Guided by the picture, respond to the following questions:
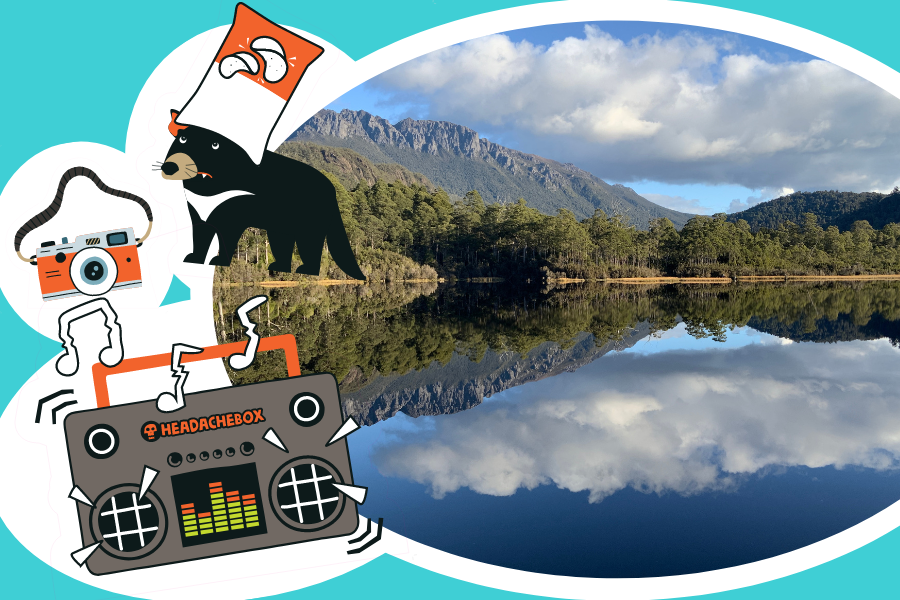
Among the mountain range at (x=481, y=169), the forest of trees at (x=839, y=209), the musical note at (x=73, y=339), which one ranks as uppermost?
the mountain range at (x=481, y=169)

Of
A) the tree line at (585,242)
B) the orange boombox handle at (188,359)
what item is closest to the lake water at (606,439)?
the orange boombox handle at (188,359)

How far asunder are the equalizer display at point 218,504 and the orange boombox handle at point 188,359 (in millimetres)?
515

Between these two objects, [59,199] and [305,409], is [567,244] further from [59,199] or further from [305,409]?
[305,409]

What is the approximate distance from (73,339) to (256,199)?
121cm

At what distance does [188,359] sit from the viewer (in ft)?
8.30

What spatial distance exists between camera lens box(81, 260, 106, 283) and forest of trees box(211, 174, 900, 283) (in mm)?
12491

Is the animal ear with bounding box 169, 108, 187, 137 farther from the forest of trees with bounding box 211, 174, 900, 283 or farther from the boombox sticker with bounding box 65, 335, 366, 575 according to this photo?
the forest of trees with bounding box 211, 174, 900, 283

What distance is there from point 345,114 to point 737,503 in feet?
169

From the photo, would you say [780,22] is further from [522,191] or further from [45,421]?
[522,191]

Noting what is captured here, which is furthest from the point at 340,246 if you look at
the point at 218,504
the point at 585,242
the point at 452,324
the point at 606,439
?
the point at 585,242

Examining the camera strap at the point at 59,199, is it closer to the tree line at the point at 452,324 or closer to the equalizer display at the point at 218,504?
the tree line at the point at 452,324

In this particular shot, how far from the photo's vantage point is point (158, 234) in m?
3.08

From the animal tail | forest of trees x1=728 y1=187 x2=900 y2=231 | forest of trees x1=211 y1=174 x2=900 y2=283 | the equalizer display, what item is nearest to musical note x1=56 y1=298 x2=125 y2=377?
the equalizer display

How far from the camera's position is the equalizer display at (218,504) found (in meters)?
2.36
